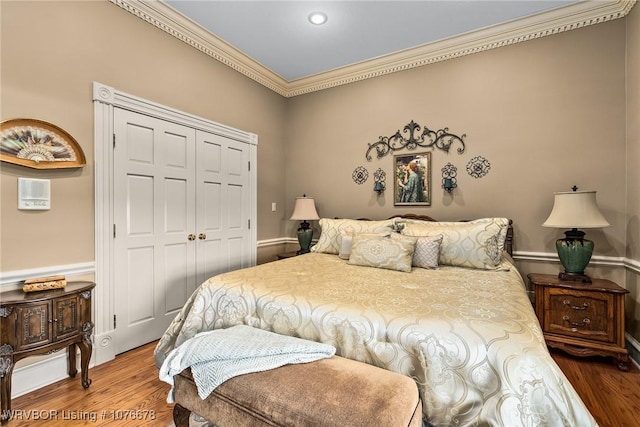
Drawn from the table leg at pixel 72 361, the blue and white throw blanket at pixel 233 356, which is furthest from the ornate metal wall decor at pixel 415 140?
the table leg at pixel 72 361

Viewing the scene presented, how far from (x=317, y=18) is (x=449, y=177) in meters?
2.04

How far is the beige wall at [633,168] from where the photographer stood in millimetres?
2291

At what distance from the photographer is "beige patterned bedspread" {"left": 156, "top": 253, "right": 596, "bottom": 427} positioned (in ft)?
3.59

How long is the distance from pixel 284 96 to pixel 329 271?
292cm

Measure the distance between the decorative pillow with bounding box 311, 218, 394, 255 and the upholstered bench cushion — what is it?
1713 mm

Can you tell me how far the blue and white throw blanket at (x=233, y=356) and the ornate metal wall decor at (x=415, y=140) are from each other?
2609 mm

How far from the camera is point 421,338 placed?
4.19 feet

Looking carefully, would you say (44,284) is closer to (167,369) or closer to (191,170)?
(167,369)

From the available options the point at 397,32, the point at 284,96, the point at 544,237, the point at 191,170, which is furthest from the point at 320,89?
the point at 544,237

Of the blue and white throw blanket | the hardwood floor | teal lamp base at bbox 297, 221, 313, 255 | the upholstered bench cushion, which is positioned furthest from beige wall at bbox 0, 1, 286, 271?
teal lamp base at bbox 297, 221, 313, 255

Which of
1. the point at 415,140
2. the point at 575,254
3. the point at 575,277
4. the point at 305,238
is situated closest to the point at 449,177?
the point at 415,140

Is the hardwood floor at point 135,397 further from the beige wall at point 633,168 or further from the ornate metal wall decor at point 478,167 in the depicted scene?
the ornate metal wall decor at point 478,167

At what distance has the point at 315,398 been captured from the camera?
109 cm

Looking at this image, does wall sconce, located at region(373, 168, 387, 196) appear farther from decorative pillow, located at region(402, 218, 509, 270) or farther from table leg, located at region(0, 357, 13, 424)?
table leg, located at region(0, 357, 13, 424)
